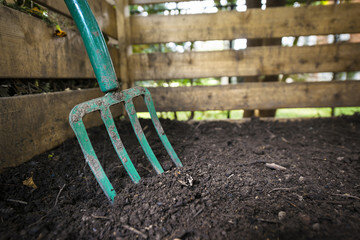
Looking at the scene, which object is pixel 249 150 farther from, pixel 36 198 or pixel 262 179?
pixel 36 198

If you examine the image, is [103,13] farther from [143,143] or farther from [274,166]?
[274,166]

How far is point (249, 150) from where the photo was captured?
1738 mm

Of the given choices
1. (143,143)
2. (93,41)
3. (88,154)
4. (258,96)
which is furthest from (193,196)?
(258,96)

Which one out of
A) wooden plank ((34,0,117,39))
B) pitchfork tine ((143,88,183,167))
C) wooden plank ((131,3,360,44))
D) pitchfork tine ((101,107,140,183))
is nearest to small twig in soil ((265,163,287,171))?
pitchfork tine ((143,88,183,167))

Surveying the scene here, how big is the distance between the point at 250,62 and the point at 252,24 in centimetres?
38

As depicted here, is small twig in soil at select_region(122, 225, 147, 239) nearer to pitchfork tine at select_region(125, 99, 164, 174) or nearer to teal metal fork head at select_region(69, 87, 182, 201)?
teal metal fork head at select_region(69, 87, 182, 201)

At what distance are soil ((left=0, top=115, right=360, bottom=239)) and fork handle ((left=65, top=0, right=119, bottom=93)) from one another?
55 cm

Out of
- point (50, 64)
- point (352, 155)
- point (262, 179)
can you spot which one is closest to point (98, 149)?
point (50, 64)

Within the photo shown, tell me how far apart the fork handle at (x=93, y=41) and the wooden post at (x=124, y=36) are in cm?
103

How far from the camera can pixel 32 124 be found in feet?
4.17

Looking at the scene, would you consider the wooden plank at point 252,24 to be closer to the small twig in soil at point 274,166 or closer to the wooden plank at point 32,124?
the wooden plank at point 32,124

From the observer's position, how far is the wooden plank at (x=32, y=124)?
112 cm

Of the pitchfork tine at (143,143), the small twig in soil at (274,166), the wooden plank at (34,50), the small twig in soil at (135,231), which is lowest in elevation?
the small twig in soil at (135,231)

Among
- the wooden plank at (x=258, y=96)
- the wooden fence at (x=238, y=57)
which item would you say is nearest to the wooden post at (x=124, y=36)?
the wooden fence at (x=238, y=57)
